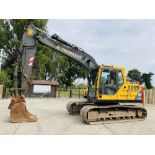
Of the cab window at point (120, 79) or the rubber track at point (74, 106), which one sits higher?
the cab window at point (120, 79)

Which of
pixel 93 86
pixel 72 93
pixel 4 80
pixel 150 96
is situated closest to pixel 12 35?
pixel 4 80

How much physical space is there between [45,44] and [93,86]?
9.78 feet

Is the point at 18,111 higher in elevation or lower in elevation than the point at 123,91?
→ lower

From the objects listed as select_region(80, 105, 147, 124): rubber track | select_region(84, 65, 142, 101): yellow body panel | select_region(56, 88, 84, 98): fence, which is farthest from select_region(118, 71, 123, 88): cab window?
select_region(56, 88, 84, 98): fence

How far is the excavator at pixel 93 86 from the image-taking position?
9344mm

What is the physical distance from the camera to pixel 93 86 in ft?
35.2

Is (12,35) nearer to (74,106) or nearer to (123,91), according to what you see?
(74,106)

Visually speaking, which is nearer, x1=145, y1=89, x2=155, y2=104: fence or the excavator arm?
the excavator arm

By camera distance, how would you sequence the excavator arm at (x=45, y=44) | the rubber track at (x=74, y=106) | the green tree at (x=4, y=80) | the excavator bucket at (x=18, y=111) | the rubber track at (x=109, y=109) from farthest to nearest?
the green tree at (x=4, y=80)
the rubber track at (x=74, y=106)
the excavator arm at (x=45, y=44)
the rubber track at (x=109, y=109)
the excavator bucket at (x=18, y=111)

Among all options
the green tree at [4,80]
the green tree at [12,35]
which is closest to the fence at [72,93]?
the green tree at [4,80]

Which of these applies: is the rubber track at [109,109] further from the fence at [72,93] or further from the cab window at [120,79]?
the fence at [72,93]

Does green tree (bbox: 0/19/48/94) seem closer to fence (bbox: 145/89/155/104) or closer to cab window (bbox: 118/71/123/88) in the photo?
fence (bbox: 145/89/155/104)

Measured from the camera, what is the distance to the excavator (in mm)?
9344
